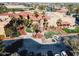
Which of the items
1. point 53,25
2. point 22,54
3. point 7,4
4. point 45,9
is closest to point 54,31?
point 53,25

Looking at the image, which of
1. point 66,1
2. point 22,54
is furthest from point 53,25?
point 22,54

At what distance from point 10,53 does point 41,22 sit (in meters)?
0.30

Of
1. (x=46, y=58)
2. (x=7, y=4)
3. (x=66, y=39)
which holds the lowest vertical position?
(x=46, y=58)

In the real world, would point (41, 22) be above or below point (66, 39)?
above

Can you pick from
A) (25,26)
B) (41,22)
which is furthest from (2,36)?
(41,22)

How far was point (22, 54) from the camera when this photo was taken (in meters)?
1.60

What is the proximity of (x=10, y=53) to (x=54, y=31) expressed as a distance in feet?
1.10

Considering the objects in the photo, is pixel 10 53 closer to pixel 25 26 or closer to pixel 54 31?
pixel 25 26

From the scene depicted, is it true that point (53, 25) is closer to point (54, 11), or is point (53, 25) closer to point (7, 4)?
point (54, 11)

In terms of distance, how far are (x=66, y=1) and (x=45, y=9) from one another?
0.15 metres

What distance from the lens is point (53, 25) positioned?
63.9 inches

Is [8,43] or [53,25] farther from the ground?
[53,25]

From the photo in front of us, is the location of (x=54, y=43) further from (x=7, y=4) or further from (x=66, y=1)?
(x=7, y=4)

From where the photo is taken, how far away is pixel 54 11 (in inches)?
64.1
